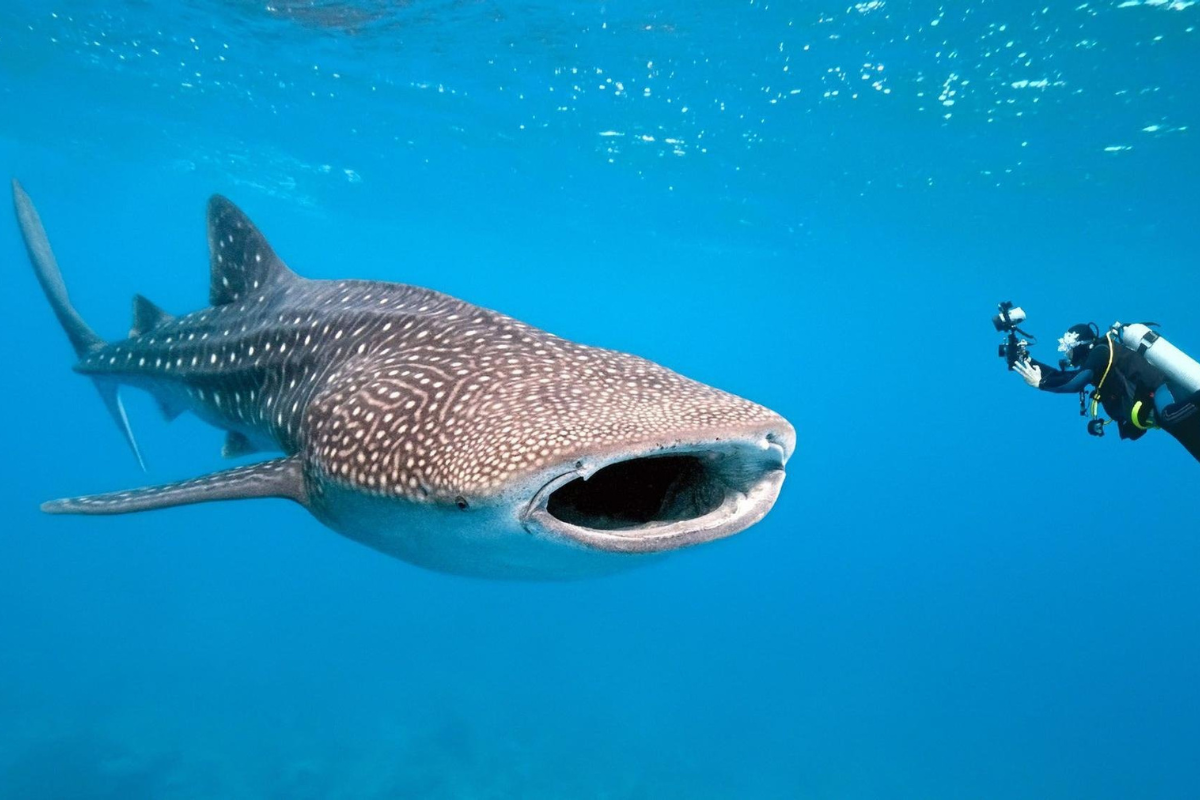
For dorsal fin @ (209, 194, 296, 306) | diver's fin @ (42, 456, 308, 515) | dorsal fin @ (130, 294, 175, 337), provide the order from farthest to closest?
1. dorsal fin @ (130, 294, 175, 337)
2. dorsal fin @ (209, 194, 296, 306)
3. diver's fin @ (42, 456, 308, 515)

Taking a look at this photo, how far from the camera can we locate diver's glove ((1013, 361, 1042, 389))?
7586 mm

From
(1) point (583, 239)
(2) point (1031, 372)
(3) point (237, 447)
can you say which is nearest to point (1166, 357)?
(2) point (1031, 372)

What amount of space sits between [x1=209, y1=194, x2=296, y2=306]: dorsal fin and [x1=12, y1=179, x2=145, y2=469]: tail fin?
7.40 ft

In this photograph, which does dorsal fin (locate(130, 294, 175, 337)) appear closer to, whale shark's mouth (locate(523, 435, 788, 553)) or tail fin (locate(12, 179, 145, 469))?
tail fin (locate(12, 179, 145, 469))

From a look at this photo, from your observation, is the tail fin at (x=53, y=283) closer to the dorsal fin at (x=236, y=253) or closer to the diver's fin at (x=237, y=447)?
the dorsal fin at (x=236, y=253)

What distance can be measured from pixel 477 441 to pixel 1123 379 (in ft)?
25.3

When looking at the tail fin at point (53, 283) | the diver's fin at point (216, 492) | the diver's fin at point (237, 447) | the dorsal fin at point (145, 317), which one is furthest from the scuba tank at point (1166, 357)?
the tail fin at point (53, 283)

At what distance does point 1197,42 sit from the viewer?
13.3m

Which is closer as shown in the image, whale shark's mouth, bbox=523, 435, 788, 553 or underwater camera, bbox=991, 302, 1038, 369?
whale shark's mouth, bbox=523, 435, 788, 553

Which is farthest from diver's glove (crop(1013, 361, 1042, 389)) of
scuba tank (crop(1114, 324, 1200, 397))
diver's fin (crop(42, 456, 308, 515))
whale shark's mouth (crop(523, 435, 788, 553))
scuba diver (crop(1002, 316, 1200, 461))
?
diver's fin (crop(42, 456, 308, 515))

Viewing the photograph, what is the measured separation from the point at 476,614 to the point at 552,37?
17.2 m

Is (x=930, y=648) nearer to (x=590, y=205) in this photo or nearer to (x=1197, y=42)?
(x=590, y=205)

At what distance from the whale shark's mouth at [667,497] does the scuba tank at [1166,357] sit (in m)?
6.44

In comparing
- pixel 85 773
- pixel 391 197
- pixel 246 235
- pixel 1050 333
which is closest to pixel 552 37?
pixel 246 235
